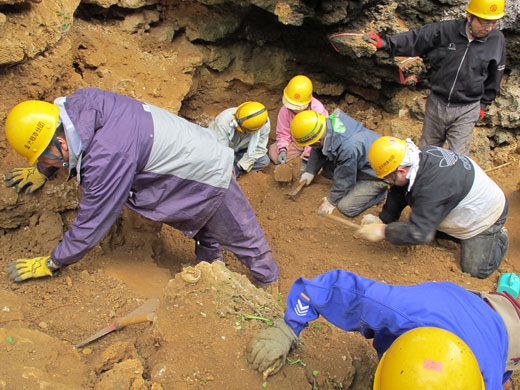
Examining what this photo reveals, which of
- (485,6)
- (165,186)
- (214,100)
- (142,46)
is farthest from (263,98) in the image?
(165,186)

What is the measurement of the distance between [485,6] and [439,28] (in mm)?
521

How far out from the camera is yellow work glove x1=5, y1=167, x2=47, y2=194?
3.11 meters

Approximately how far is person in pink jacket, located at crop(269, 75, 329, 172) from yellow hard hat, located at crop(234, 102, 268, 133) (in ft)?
1.69

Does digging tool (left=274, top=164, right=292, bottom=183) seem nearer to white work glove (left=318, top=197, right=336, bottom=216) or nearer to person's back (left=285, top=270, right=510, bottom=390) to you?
white work glove (left=318, top=197, right=336, bottom=216)

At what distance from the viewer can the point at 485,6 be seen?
12.1 ft

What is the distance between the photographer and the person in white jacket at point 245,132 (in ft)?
15.4

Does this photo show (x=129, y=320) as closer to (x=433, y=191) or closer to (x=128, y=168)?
(x=128, y=168)

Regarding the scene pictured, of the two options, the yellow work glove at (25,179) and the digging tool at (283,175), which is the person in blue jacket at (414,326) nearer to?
the yellow work glove at (25,179)

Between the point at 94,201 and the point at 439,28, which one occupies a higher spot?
the point at 439,28

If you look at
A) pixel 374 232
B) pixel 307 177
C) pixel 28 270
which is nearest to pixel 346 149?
pixel 307 177

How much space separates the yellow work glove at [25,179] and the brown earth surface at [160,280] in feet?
0.23

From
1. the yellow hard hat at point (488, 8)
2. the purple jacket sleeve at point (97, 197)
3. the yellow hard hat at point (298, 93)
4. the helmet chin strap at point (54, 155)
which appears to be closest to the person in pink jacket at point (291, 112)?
the yellow hard hat at point (298, 93)

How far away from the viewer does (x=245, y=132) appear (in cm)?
499

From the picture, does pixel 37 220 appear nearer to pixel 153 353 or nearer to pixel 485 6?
pixel 153 353
